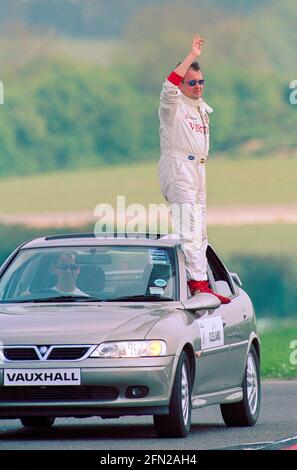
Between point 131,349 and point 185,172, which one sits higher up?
point 185,172

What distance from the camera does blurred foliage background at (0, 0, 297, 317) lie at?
29156mm

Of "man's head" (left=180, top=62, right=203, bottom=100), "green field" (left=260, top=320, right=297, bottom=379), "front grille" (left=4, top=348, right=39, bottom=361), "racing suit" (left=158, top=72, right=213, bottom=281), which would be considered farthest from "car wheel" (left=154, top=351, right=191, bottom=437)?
"green field" (left=260, top=320, right=297, bottom=379)

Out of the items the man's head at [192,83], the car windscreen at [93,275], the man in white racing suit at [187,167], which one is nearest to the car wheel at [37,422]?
the car windscreen at [93,275]

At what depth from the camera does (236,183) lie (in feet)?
95.8

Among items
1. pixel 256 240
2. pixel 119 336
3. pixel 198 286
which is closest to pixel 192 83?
pixel 198 286

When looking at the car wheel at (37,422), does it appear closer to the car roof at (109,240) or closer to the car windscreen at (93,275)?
the car windscreen at (93,275)

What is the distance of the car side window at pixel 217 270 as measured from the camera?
15.8 m

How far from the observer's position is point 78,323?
13.3 m

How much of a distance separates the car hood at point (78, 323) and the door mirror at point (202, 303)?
0.53 feet

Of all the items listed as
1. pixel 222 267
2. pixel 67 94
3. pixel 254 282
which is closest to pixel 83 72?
pixel 67 94

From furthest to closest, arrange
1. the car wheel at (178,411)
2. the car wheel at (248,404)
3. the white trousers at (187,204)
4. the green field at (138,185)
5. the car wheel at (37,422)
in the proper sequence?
the green field at (138,185) → the car wheel at (248,404) → the car wheel at (37,422) → the white trousers at (187,204) → the car wheel at (178,411)

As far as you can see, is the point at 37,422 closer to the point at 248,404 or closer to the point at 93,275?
the point at 93,275

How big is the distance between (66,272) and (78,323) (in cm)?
119

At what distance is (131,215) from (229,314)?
14.2 meters
